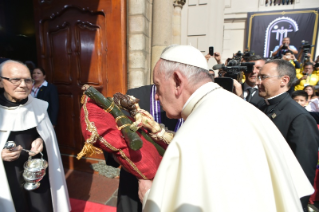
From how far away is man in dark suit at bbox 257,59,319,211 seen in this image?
183 cm

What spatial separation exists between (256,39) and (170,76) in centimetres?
1284

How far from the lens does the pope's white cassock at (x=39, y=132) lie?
182 cm

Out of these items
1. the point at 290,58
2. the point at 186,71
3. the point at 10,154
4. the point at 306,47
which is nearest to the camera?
the point at 186,71

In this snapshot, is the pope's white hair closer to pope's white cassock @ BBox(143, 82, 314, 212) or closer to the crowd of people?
the crowd of people

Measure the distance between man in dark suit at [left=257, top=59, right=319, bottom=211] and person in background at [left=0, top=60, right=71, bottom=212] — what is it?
2.74 metres

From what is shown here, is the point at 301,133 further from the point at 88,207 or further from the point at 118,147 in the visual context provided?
the point at 88,207

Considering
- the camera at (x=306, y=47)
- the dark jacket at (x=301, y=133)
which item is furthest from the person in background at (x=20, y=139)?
the camera at (x=306, y=47)

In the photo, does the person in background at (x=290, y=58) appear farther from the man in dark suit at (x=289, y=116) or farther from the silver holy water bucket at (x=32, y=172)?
the silver holy water bucket at (x=32, y=172)

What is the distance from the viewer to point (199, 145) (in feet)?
2.78

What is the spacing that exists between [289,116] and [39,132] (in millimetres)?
2867

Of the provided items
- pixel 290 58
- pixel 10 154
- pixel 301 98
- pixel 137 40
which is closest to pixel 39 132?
pixel 10 154

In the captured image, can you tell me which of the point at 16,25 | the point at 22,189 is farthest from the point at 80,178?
the point at 16,25

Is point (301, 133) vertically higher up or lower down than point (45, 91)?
lower down

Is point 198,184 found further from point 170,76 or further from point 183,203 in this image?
point 170,76
